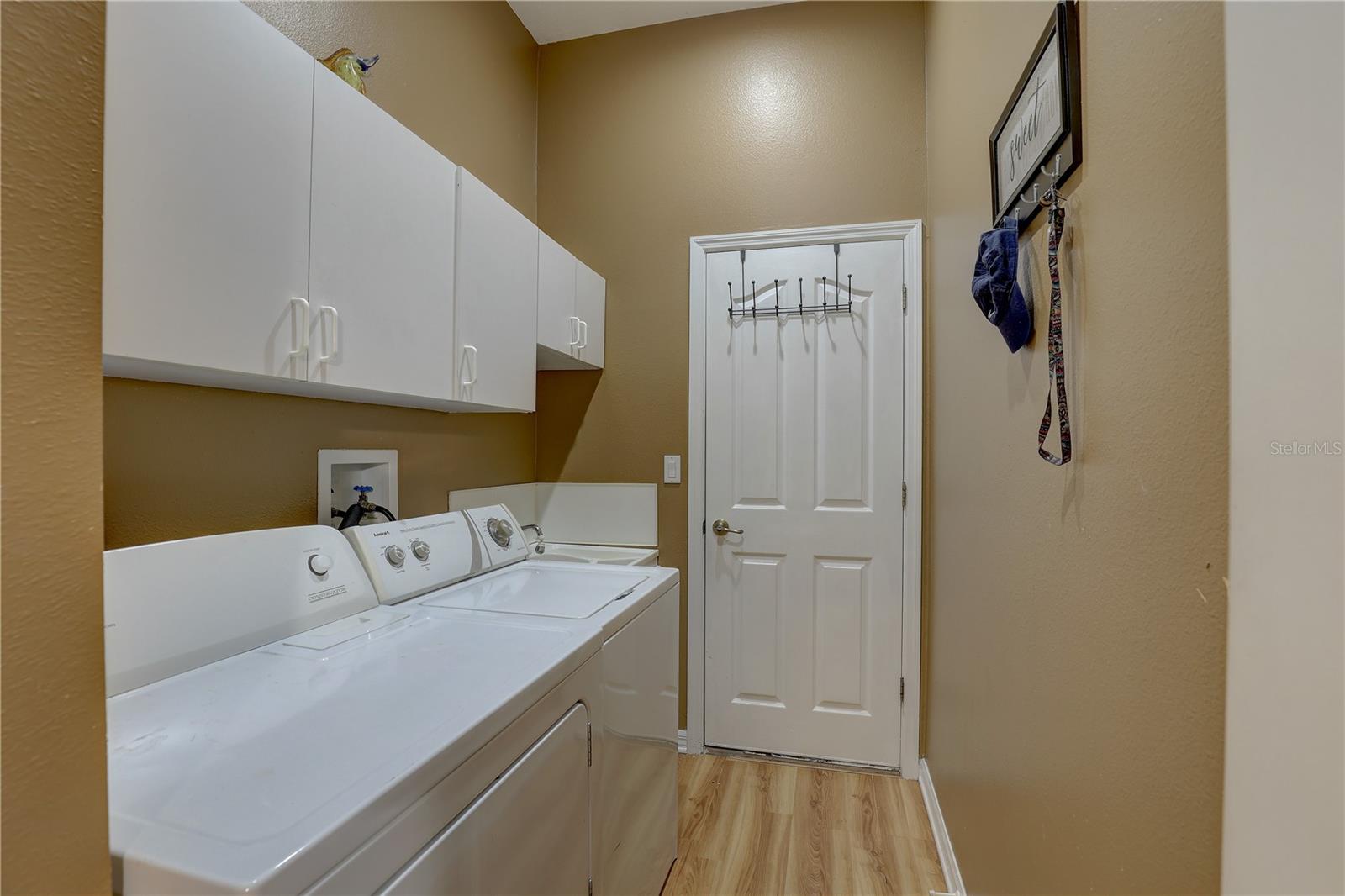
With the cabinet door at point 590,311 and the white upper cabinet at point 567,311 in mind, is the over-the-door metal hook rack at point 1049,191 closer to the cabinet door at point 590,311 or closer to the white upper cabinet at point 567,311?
the white upper cabinet at point 567,311

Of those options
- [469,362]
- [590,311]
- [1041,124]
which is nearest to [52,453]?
[469,362]

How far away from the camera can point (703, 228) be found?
2.46 meters

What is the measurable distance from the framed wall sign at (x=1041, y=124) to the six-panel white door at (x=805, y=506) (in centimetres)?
105

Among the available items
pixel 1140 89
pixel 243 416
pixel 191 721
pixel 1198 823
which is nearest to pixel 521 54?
pixel 243 416

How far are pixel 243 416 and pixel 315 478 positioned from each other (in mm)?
245

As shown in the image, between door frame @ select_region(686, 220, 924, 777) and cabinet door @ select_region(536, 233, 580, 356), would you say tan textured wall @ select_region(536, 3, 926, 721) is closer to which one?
door frame @ select_region(686, 220, 924, 777)

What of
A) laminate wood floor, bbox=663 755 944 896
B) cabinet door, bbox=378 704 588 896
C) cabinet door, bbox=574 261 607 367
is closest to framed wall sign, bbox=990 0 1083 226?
cabinet door, bbox=378 704 588 896

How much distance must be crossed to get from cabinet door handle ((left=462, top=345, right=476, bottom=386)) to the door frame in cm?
106

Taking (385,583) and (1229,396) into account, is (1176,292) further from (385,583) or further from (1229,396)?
(385,583)

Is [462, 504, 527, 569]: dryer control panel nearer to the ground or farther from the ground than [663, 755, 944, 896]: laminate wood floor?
farther from the ground

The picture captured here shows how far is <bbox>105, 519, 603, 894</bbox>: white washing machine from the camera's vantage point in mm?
561

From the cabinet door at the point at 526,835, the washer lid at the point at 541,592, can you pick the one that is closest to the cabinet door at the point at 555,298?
the washer lid at the point at 541,592

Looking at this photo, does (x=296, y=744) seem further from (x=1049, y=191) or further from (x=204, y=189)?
(x=1049, y=191)

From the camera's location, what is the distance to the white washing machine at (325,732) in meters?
0.56
